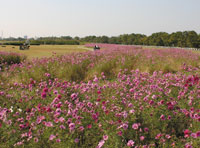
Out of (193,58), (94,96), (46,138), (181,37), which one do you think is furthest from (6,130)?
(181,37)

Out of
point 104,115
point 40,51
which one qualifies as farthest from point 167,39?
point 104,115

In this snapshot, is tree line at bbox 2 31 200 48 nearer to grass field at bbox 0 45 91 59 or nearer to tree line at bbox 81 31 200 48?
tree line at bbox 81 31 200 48

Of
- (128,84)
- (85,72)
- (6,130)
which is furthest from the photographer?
(85,72)

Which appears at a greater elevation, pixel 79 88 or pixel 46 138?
pixel 79 88

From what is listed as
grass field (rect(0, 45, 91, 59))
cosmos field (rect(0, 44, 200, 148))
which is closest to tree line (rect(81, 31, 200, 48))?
grass field (rect(0, 45, 91, 59))

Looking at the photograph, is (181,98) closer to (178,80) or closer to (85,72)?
(178,80)

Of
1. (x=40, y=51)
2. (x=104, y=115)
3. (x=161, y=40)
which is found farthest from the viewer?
(x=161, y=40)

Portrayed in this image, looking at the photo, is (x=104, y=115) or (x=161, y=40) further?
(x=161, y=40)

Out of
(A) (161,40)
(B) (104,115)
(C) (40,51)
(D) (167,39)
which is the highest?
(D) (167,39)

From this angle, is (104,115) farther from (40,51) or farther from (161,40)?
(161,40)

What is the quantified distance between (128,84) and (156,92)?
2.17 ft

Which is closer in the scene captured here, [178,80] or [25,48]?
[178,80]

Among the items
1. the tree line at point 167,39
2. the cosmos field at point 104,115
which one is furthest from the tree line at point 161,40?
the cosmos field at point 104,115

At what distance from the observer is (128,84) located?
15.5 ft
